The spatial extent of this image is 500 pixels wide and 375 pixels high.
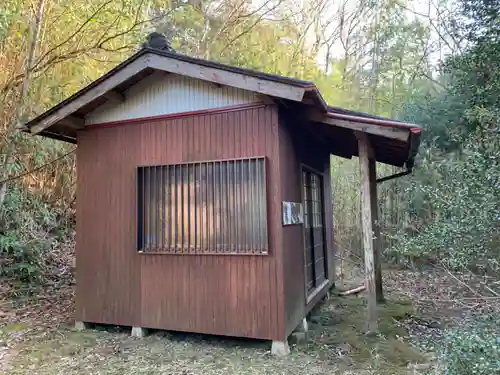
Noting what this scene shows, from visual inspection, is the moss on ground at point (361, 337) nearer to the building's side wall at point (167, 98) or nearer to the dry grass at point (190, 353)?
the dry grass at point (190, 353)

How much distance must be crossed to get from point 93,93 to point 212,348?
10.3 feet

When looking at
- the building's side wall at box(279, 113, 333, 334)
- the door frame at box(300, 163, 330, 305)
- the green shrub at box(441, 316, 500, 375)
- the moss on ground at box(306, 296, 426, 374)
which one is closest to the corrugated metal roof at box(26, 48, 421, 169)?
the building's side wall at box(279, 113, 333, 334)

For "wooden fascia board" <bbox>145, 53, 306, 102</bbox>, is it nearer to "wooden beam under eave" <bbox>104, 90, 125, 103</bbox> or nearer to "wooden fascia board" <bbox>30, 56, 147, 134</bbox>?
"wooden fascia board" <bbox>30, 56, 147, 134</bbox>

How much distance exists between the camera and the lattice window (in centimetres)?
417

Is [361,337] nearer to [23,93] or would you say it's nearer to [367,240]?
[367,240]

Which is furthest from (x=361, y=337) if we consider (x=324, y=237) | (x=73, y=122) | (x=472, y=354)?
(x=73, y=122)

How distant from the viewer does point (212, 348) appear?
4.19 meters


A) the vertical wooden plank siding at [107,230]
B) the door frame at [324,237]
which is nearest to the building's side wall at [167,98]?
the vertical wooden plank siding at [107,230]

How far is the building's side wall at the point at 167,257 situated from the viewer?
4102mm

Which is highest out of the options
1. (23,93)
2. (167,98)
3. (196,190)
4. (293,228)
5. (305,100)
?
(23,93)

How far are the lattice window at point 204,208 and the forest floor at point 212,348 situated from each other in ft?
3.35

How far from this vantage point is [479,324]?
296 centimetres

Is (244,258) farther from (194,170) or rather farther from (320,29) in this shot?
(320,29)

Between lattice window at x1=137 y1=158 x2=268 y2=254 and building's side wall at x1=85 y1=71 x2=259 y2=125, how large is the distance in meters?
0.67
